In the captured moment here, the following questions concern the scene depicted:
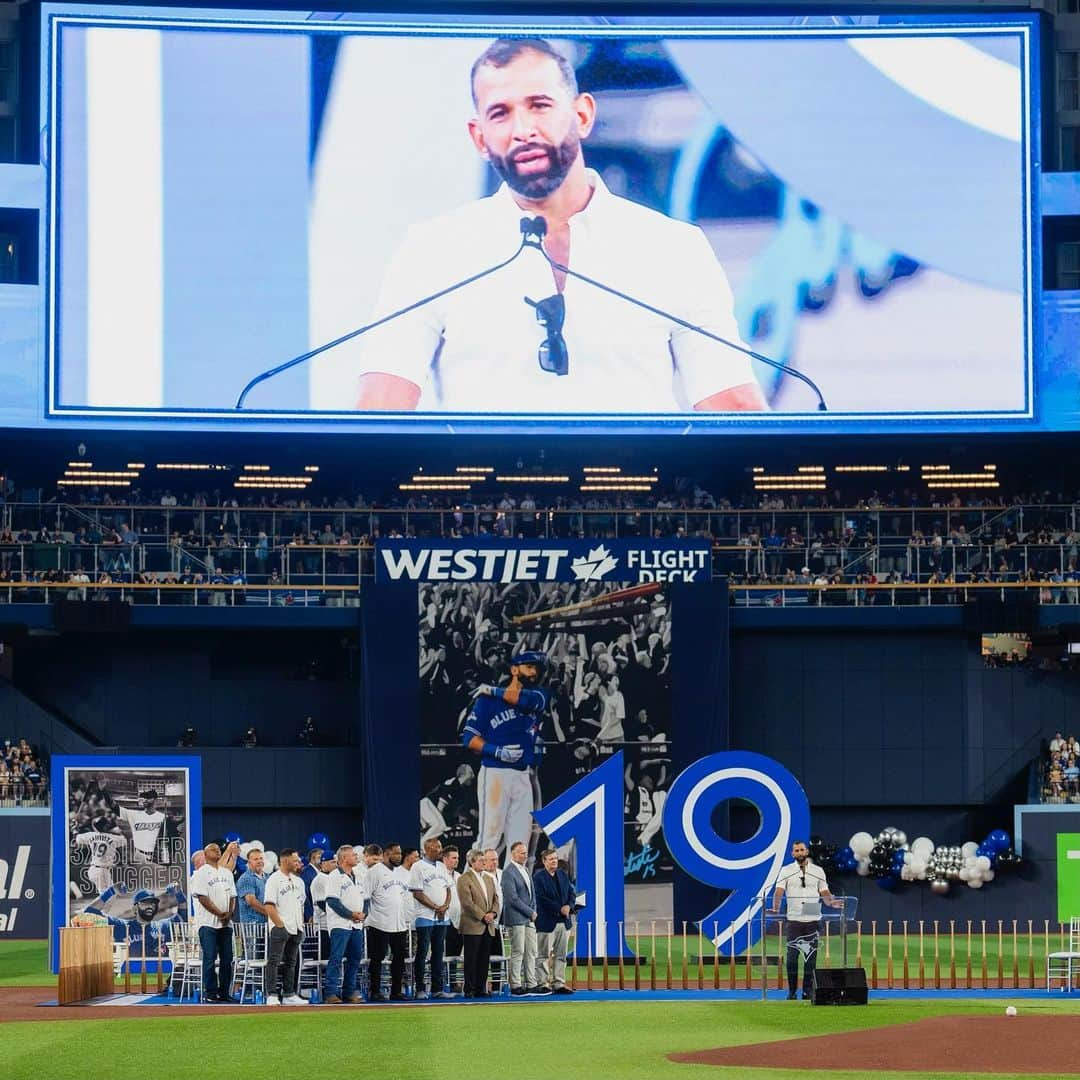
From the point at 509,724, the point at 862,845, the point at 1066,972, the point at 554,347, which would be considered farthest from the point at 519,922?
the point at 554,347

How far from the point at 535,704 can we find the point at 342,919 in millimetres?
15074

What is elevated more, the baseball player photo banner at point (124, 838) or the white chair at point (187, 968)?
the baseball player photo banner at point (124, 838)

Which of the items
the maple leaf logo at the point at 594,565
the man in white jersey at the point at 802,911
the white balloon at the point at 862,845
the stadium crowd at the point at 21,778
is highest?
the maple leaf logo at the point at 594,565

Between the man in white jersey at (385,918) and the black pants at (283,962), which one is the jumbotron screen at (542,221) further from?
the black pants at (283,962)

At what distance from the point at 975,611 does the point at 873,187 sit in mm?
10142

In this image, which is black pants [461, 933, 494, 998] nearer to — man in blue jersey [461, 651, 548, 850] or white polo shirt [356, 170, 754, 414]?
man in blue jersey [461, 651, 548, 850]

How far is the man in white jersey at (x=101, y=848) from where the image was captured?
29156 mm

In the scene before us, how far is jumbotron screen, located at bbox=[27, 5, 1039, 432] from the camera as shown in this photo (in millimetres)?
46906

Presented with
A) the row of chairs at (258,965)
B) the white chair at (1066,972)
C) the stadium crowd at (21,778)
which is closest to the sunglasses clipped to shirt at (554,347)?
the stadium crowd at (21,778)

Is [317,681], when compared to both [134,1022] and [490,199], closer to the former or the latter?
[490,199]

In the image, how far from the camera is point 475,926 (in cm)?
2648

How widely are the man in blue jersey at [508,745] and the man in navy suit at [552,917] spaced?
41.5ft

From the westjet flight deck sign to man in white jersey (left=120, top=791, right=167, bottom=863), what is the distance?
12087 mm

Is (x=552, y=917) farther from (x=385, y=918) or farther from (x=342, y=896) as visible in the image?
(x=342, y=896)
